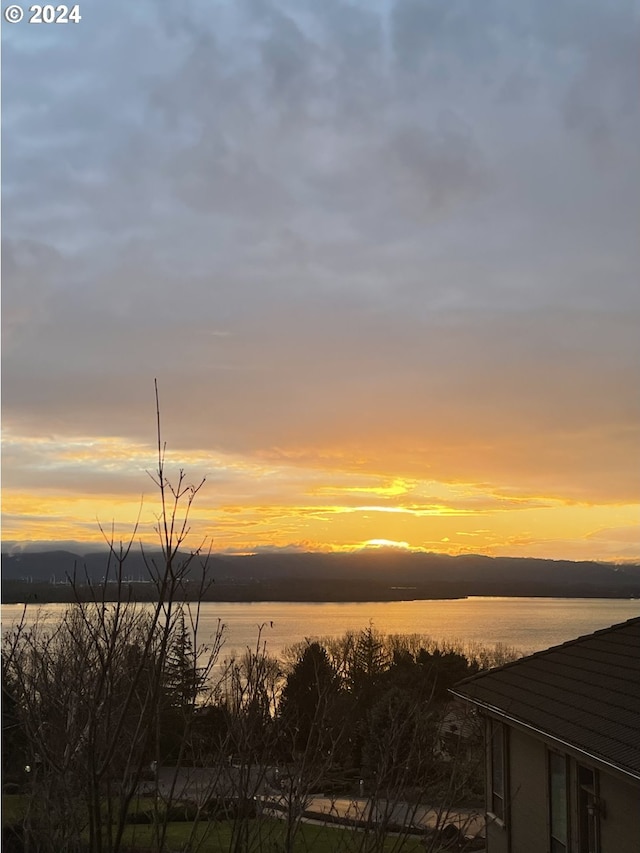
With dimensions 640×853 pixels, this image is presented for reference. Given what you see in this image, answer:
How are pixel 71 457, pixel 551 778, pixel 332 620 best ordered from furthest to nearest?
1. pixel 332 620
2. pixel 71 457
3. pixel 551 778

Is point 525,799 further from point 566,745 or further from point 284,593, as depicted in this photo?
point 284,593

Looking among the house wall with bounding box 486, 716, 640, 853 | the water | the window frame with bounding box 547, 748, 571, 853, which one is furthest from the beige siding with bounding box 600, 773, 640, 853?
the water

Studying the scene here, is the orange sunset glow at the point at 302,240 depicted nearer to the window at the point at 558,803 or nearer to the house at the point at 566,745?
the house at the point at 566,745

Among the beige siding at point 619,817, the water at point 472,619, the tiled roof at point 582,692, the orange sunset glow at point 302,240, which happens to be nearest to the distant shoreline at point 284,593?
the orange sunset glow at point 302,240

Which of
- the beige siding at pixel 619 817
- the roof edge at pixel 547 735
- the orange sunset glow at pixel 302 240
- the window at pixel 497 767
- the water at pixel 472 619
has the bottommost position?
the water at pixel 472 619

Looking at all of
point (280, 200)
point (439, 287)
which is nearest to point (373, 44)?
point (280, 200)

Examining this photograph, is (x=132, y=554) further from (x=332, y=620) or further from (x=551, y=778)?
(x=332, y=620)

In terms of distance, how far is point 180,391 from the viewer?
8.70 m

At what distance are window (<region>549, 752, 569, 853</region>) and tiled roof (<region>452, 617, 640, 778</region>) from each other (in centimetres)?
46

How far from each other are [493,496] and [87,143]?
1395cm

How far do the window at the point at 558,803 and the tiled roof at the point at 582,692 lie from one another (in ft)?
1.51

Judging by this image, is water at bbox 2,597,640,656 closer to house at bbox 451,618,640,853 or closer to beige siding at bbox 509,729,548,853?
house at bbox 451,618,640,853

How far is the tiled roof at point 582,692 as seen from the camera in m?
5.40

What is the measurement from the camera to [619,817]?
5.50 m
